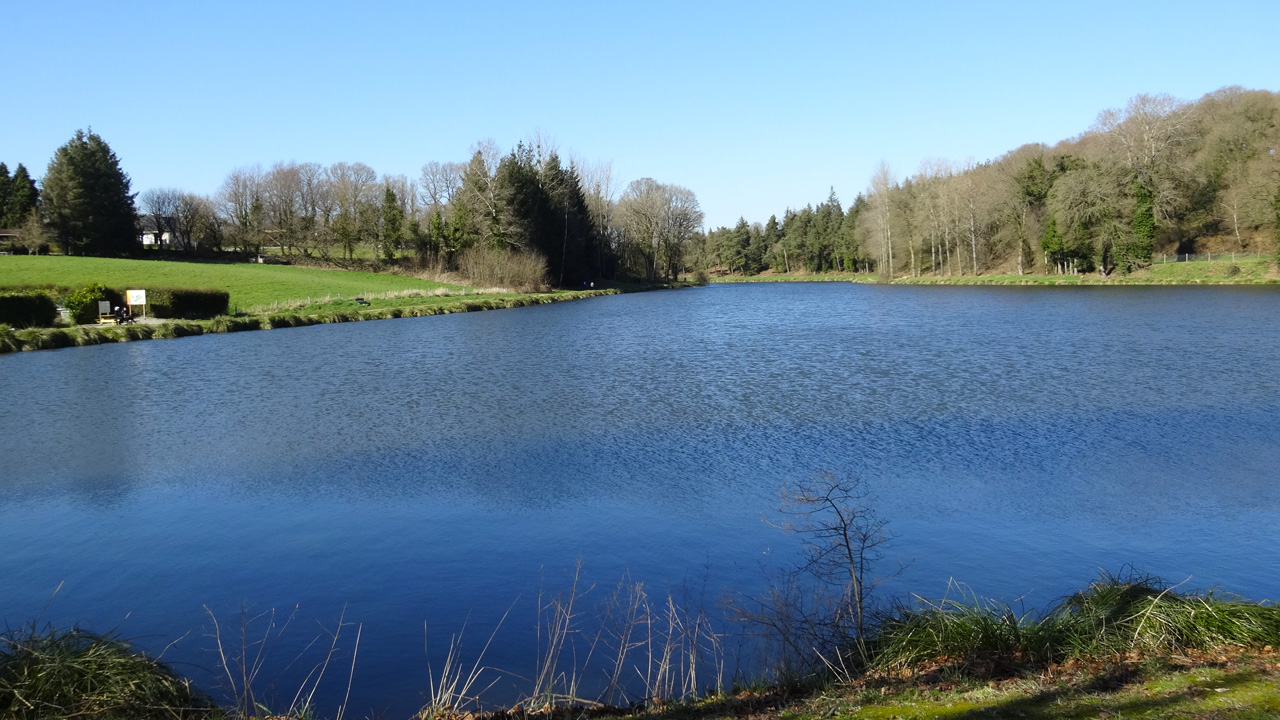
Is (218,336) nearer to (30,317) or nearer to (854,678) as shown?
(30,317)

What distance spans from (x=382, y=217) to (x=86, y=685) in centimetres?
6367

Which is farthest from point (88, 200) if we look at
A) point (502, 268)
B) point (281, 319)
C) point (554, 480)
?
point (554, 480)

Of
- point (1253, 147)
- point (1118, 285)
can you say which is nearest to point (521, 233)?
point (1118, 285)

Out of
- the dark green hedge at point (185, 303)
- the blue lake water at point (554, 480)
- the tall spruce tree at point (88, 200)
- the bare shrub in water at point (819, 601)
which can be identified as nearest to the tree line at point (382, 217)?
the tall spruce tree at point (88, 200)

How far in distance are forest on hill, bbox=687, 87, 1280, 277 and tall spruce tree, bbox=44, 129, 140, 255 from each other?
198ft

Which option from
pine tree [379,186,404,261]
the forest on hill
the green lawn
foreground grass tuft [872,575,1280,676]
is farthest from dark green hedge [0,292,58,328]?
the forest on hill

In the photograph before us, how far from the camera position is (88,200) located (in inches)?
2295

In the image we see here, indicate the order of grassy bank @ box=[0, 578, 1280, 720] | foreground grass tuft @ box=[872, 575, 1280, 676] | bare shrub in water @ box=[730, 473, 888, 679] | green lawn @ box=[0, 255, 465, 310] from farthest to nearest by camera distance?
green lawn @ box=[0, 255, 465, 310], bare shrub in water @ box=[730, 473, 888, 679], foreground grass tuft @ box=[872, 575, 1280, 676], grassy bank @ box=[0, 578, 1280, 720]

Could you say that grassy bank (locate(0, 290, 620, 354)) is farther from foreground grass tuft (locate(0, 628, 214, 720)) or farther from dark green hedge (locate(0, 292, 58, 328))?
foreground grass tuft (locate(0, 628, 214, 720))

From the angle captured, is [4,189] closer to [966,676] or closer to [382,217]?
[382,217]

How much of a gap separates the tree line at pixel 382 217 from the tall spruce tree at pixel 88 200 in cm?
7

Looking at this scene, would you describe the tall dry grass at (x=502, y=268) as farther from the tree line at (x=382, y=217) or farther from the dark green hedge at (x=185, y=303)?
the dark green hedge at (x=185, y=303)

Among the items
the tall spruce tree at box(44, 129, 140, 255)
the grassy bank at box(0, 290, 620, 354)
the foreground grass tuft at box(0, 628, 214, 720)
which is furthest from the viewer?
the tall spruce tree at box(44, 129, 140, 255)

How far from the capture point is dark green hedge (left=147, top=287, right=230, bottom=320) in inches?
1307
